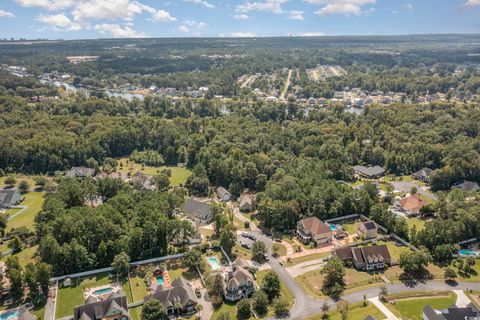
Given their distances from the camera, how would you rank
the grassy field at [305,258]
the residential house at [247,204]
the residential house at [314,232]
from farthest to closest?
1. the residential house at [247,204]
2. the residential house at [314,232]
3. the grassy field at [305,258]

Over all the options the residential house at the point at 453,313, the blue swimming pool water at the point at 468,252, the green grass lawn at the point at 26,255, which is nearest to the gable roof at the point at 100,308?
the green grass lawn at the point at 26,255

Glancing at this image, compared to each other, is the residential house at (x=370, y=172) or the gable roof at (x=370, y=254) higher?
the gable roof at (x=370, y=254)

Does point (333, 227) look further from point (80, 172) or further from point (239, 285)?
point (80, 172)

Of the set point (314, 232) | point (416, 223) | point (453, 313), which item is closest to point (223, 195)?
point (314, 232)

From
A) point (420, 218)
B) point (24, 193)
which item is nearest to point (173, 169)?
point (24, 193)

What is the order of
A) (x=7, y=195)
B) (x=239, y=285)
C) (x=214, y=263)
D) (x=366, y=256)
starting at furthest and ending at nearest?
1. (x=7, y=195)
2. (x=214, y=263)
3. (x=366, y=256)
4. (x=239, y=285)

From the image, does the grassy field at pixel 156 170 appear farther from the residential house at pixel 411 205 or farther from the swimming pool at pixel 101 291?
the residential house at pixel 411 205
